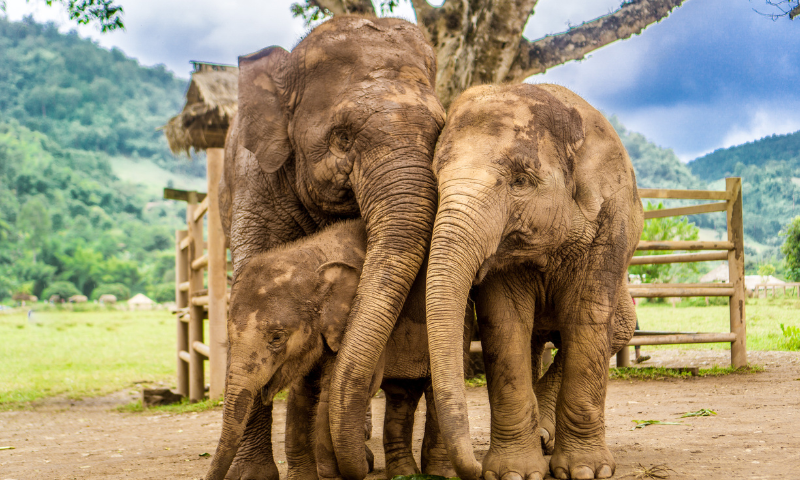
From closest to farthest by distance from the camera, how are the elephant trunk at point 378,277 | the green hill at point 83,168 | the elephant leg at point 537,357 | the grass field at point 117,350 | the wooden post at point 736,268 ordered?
the elephant trunk at point 378,277 → the elephant leg at point 537,357 → the wooden post at point 736,268 → the grass field at point 117,350 → the green hill at point 83,168

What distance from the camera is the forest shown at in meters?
24.4

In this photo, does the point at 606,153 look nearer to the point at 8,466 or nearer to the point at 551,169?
the point at 551,169

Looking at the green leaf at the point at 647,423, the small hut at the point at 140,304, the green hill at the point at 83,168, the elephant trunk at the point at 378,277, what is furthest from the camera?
the green hill at the point at 83,168

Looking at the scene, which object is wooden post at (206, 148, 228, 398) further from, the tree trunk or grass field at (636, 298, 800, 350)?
grass field at (636, 298, 800, 350)

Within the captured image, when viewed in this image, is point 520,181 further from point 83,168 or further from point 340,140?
point 83,168

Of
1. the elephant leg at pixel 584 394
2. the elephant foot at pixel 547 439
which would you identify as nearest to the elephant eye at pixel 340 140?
the elephant leg at pixel 584 394

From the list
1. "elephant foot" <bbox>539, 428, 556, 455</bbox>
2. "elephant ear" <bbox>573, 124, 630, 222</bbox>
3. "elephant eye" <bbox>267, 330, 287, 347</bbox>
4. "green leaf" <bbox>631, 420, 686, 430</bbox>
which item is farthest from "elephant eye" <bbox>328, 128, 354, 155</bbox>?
"green leaf" <bbox>631, 420, 686, 430</bbox>

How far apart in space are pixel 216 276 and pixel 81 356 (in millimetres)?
13555

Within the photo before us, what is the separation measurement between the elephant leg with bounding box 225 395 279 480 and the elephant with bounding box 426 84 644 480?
1352mm

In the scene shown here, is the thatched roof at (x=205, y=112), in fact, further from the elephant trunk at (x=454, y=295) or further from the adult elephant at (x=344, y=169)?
the elephant trunk at (x=454, y=295)

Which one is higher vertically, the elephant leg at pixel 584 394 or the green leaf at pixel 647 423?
the elephant leg at pixel 584 394

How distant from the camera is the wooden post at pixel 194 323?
905 cm

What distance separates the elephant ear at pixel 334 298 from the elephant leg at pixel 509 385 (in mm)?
727

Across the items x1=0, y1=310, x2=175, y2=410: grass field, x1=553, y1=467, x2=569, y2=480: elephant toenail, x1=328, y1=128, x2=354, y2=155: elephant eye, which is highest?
x1=328, y1=128, x2=354, y2=155: elephant eye
